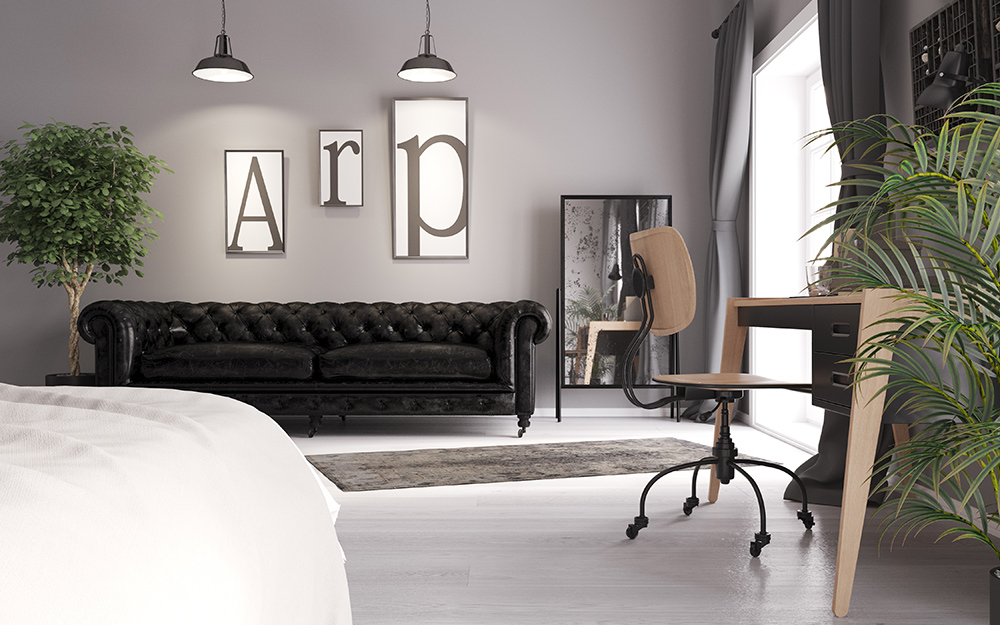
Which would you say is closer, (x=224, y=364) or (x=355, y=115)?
(x=224, y=364)

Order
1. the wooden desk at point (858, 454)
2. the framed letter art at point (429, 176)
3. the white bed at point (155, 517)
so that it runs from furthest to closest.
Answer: the framed letter art at point (429, 176), the wooden desk at point (858, 454), the white bed at point (155, 517)

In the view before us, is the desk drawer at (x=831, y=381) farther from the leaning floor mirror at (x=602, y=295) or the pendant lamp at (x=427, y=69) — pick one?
the pendant lamp at (x=427, y=69)

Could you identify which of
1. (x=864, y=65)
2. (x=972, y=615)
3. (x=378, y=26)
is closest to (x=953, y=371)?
(x=972, y=615)

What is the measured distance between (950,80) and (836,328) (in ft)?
3.10

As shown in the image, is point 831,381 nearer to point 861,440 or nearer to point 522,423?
point 861,440

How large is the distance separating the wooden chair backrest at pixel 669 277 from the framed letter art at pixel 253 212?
138 inches

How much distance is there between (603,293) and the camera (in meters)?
5.09

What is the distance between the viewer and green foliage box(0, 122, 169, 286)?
4.47m

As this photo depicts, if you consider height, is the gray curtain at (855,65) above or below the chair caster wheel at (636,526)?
above

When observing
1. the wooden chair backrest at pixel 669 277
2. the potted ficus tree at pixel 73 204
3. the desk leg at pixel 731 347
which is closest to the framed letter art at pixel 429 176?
the potted ficus tree at pixel 73 204

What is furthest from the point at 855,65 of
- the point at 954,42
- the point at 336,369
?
the point at 336,369

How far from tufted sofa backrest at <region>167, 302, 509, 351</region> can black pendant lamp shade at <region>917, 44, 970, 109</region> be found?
9.89 feet

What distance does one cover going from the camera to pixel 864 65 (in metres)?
3.11

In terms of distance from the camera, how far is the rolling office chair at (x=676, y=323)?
2.33 meters
